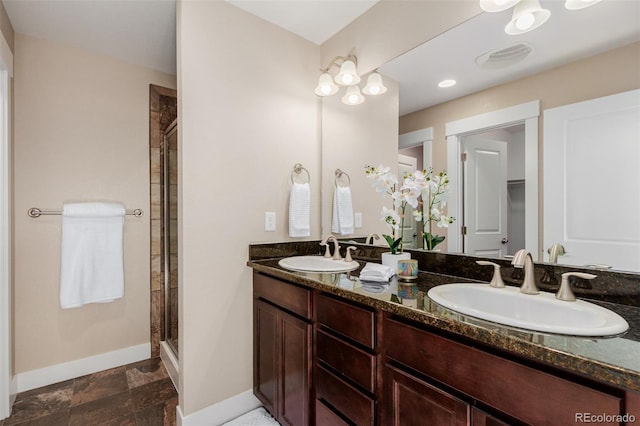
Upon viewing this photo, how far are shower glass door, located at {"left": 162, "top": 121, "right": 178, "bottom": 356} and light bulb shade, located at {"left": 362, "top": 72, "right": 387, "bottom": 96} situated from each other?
59.9 inches

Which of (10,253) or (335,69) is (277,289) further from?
(10,253)

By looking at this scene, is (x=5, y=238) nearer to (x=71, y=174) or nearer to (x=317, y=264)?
(x=71, y=174)

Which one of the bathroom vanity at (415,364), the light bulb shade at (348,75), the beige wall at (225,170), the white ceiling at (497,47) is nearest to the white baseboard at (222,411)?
the beige wall at (225,170)

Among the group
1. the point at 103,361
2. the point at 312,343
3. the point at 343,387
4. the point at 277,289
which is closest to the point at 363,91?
the point at 277,289

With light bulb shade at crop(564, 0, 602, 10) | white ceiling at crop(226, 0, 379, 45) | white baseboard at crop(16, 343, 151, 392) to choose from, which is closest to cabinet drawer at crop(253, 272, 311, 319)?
white baseboard at crop(16, 343, 151, 392)

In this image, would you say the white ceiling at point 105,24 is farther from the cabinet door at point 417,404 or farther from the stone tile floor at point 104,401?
the stone tile floor at point 104,401

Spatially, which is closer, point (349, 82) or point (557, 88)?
point (557, 88)

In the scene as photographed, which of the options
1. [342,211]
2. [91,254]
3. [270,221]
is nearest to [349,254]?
[342,211]

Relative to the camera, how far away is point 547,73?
1.17 m

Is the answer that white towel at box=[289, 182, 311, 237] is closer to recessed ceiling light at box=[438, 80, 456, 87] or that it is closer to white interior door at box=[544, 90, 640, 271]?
recessed ceiling light at box=[438, 80, 456, 87]

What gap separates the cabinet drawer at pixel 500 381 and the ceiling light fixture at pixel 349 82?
1.42 metres

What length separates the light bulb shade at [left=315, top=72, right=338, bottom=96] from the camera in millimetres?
2002

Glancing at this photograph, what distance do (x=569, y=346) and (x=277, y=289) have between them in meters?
1.24

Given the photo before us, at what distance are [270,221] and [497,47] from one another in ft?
4.93
